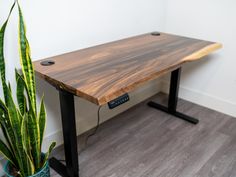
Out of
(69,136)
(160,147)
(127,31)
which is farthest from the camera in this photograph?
(127,31)

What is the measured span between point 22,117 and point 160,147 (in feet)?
3.80

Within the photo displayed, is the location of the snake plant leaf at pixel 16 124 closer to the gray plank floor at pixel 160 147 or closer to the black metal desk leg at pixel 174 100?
the gray plank floor at pixel 160 147

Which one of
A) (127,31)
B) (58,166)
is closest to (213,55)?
(127,31)

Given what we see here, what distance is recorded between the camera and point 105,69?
4.69 ft

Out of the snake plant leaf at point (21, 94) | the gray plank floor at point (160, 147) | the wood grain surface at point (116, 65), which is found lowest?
the gray plank floor at point (160, 147)

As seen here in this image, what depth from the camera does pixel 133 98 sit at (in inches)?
98.8

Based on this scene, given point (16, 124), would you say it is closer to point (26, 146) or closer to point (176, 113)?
point (26, 146)

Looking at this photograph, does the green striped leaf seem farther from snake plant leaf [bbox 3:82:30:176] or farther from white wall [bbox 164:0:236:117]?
white wall [bbox 164:0:236:117]

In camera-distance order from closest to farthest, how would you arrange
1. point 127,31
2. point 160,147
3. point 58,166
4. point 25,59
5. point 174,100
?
point 25,59 < point 58,166 < point 160,147 < point 127,31 < point 174,100

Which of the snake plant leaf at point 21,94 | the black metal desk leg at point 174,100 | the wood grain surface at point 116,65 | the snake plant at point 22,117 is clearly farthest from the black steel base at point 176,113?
the snake plant leaf at point 21,94

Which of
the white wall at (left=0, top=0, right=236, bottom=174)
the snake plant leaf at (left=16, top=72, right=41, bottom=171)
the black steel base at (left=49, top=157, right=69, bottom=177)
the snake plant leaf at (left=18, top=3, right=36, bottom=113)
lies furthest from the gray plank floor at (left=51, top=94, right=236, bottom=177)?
the snake plant leaf at (left=18, top=3, right=36, bottom=113)

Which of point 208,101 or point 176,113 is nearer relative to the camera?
point 176,113

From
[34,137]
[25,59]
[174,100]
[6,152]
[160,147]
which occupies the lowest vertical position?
[160,147]

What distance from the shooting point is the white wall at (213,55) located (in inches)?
86.7
